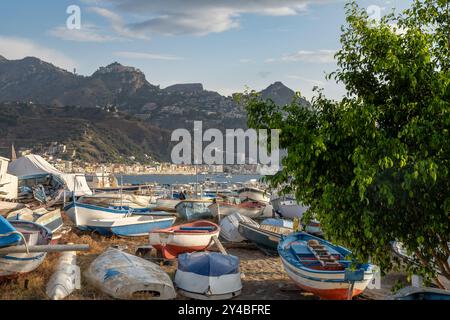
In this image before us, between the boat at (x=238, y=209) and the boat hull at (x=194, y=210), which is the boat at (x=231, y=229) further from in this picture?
the boat hull at (x=194, y=210)

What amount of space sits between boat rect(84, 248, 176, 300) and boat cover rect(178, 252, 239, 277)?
33.4 inches

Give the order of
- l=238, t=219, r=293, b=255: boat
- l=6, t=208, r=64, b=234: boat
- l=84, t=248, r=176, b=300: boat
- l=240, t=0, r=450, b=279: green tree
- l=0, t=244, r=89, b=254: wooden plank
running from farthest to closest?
1. l=6, t=208, r=64, b=234: boat
2. l=238, t=219, r=293, b=255: boat
3. l=84, t=248, r=176, b=300: boat
4. l=0, t=244, r=89, b=254: wooden plank
5. l=240, t=0, r=450, b=279: green tree

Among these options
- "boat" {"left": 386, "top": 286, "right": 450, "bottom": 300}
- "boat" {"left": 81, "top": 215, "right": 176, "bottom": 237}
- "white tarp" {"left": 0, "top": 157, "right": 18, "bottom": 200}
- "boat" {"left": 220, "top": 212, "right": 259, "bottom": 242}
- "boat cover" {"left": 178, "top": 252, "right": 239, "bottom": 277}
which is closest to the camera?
"boat" {"left": 386, "top": 286, "right": 450, "bottom": 300}

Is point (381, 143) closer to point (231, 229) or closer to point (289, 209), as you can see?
point (231, 229)

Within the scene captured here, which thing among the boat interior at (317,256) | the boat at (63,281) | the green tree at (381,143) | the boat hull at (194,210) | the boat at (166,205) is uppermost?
the green tree at (381,143)

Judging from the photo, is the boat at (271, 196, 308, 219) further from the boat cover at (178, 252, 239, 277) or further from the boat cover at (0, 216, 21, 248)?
the boat cover at (0, 216, 21, 248)

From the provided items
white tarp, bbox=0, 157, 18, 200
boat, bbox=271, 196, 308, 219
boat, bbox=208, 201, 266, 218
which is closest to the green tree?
boat, bbox=208, 201, 266, 218

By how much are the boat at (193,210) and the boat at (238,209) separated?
610 millimetres

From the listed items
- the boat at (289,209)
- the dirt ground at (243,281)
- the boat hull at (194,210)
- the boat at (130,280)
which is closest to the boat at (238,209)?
the boat hull at (194,210)

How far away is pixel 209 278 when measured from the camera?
12.1 metres

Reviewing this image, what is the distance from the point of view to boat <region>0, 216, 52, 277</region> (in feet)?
35.4

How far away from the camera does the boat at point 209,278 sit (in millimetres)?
12102

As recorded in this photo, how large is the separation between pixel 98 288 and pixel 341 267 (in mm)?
7381
